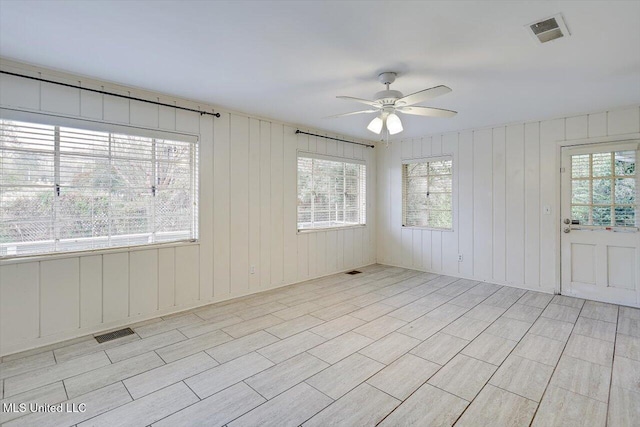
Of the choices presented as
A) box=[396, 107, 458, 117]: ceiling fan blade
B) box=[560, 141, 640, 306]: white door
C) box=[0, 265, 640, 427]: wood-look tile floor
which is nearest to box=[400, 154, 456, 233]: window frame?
box=[560, 141, 640, 306]: white door

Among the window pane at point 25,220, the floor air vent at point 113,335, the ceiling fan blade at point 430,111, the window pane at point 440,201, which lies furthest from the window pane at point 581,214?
the window pane at point 25,220

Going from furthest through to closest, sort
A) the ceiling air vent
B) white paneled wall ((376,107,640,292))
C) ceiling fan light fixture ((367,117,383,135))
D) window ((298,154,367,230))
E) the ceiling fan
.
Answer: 1. window ((298,154,367,230))
2. white paneled wall ((376,107,640,292))
3. ceiling fan light fixture ((367,117,383,135))
4. the ceiling fan
5. the ceiling air vent

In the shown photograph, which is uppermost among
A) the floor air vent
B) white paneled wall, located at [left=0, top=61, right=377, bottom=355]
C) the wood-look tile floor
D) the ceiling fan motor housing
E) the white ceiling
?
the white ceiling

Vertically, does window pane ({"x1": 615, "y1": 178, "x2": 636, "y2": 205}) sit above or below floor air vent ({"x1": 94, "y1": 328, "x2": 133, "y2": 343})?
above

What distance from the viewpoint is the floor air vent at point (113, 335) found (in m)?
2.94

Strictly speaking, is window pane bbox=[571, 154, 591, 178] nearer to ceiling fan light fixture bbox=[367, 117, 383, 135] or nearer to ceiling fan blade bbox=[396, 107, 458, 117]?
ceiling fan blade bbox=[396, 107, 458, 117]

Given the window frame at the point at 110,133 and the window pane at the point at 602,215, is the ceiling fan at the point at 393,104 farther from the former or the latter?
the window pane at the point at 602,215

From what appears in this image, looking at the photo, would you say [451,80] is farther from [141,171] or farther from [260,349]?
[141,171]

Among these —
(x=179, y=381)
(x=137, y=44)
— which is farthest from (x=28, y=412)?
(x=137, y=44)

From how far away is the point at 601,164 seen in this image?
4016mm

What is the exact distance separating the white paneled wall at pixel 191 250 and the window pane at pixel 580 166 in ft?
10.5

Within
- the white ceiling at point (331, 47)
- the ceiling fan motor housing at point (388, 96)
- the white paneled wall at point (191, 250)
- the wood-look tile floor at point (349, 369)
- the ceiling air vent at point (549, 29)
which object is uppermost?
the white ceiling at point (331, 47)

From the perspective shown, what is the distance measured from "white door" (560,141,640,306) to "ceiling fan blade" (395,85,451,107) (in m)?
2.89

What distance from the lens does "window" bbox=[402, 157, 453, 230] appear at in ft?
17.7
